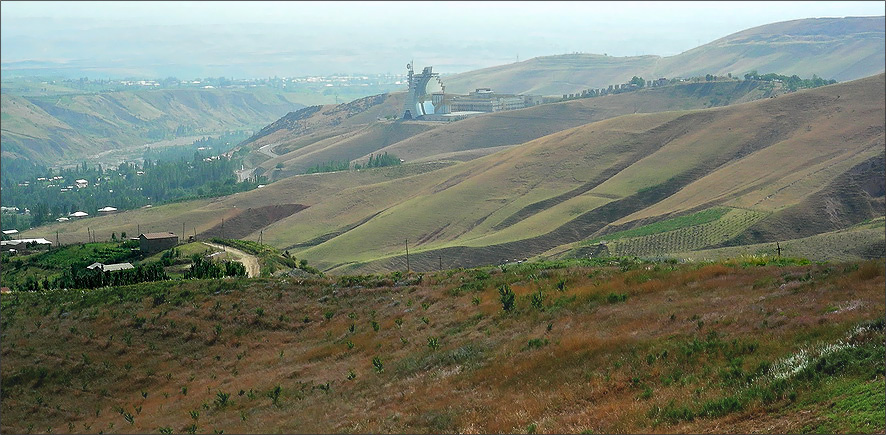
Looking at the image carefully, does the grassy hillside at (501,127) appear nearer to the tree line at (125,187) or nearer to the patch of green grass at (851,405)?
the tree line at (125,187)

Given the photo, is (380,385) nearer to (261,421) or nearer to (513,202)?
(261,421)

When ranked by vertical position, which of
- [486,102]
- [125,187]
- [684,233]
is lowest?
[125,187]

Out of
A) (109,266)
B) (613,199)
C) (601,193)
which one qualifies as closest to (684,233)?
(613,199)

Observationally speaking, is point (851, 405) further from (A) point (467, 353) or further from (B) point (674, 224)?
(B) point (674, 224)

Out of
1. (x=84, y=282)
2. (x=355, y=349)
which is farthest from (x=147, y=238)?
(x=355, y=349)

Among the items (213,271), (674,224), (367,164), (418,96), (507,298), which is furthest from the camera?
(418,96)

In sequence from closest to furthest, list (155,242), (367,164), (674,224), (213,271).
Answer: (213,271) → (155,242) → (674,224) → (367,164)
